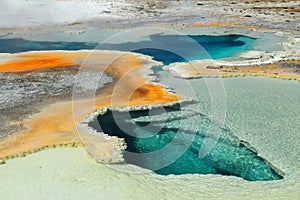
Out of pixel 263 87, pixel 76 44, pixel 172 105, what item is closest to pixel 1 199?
pixel 172 105

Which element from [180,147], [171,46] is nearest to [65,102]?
[180,147]

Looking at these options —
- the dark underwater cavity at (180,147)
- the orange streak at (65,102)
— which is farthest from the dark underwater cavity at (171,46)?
the dark underwater cavity at (180,147)

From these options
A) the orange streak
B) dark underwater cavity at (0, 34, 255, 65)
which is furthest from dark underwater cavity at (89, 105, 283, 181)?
dark underwater cavity at (0, 34, 255, 65)

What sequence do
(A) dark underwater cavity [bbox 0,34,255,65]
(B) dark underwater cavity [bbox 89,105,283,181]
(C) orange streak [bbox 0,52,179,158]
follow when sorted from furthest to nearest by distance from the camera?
(A) dark underwater cavity [bbox 0,34,255,65]
(C) orange streak [bbox 0,52,179,158]
(B) dark underwater cavity [bbox 89,105,283,181]

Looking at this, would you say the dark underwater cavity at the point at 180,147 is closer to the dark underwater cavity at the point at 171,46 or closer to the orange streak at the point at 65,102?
the orange streak at the point at 65,102

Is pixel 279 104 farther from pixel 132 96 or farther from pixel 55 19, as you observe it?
pixel 55 19

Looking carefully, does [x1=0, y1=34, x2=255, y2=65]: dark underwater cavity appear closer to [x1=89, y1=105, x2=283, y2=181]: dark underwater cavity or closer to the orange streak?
the orange streak

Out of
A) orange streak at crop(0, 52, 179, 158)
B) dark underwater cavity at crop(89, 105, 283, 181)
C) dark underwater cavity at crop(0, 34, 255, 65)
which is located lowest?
dark underwater cavity at crop(89, 105, 283, 181)
